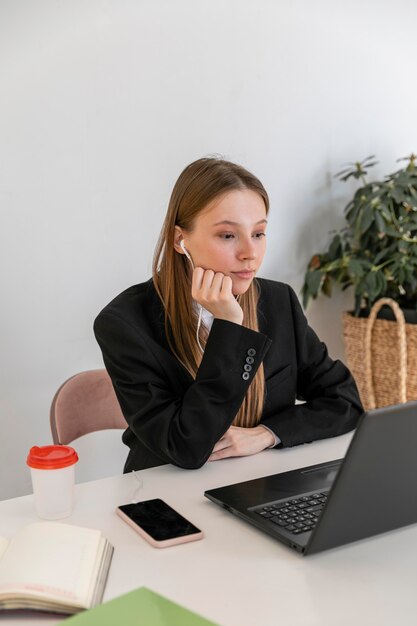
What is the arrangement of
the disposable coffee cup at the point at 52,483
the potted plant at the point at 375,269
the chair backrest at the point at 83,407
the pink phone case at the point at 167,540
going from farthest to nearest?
1. the potted plant at the point at 375,269
2. the chair backrest at the point at 83,407
3. the disposable coffee cup at the point at 52,483
4. the pink phone case at the point at 167,540

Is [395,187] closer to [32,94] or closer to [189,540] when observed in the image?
[32,94]

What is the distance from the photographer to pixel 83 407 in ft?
6.38

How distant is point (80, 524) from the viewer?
46.5 inches

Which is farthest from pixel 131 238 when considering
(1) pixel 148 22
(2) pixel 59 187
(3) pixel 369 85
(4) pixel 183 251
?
(3) pixel 369 85

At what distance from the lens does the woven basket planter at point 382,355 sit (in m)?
3.00

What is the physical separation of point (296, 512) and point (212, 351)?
1.36 feet

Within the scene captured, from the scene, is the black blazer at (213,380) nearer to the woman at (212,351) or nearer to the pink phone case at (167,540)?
the woman at (212,351)

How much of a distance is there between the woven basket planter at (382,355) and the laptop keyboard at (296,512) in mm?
1878

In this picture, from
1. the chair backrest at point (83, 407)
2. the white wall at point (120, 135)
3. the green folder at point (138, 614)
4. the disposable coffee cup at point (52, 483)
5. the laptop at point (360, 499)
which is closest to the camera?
the green folder at point (138, 614)

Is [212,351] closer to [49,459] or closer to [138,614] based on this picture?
[49,459]

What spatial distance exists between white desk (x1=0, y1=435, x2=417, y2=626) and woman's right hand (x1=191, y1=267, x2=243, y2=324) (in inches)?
15.9

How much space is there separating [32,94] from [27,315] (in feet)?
2.32

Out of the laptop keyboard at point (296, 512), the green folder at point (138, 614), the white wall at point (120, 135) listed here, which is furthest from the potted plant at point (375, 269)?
the green folder at point (138, 614)

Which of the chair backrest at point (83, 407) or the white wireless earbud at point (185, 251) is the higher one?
the white wireless earbud at point (185, 251)
